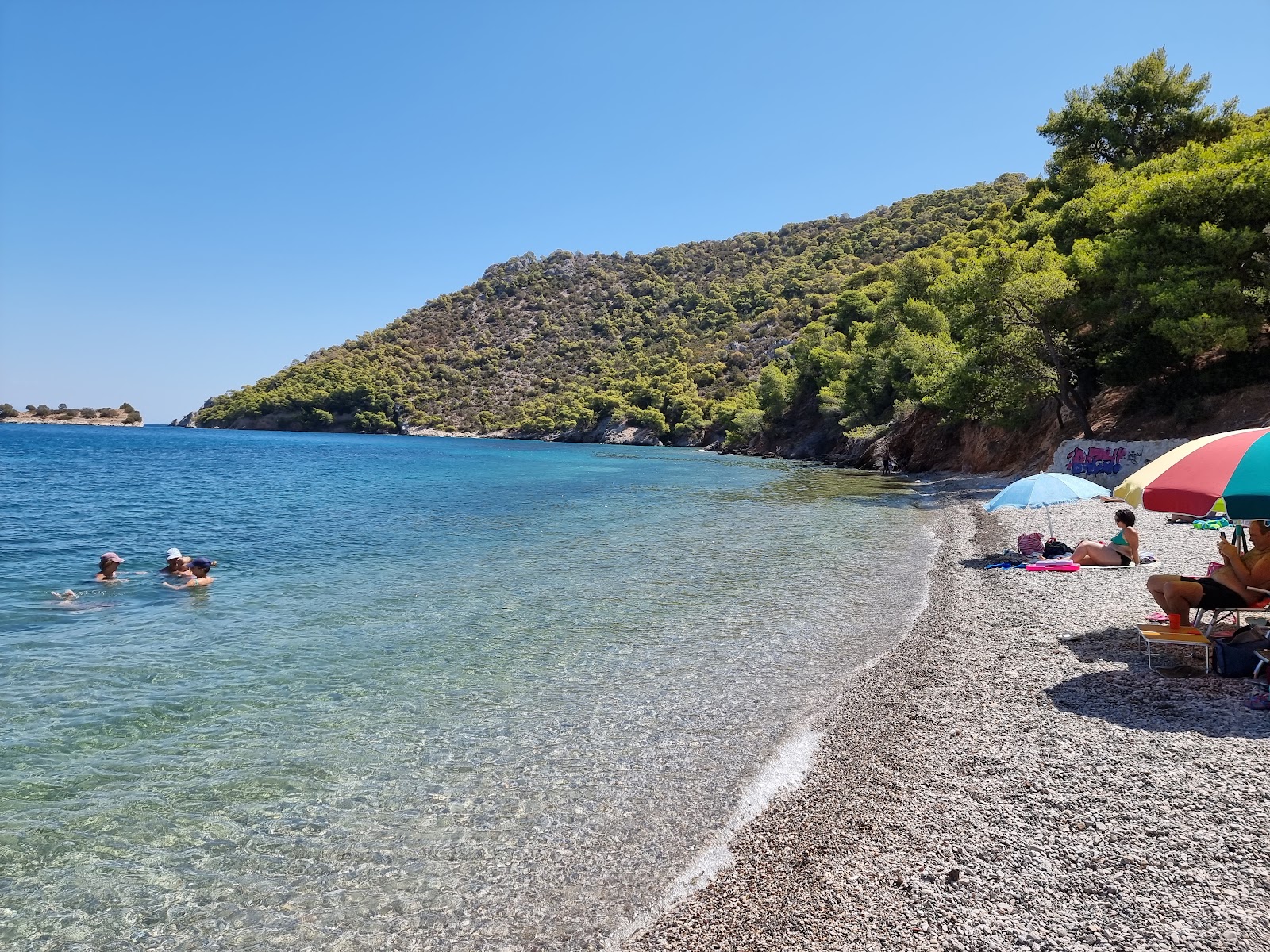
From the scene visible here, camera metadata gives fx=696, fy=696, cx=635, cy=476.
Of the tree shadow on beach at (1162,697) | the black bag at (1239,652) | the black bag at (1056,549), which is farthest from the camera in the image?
the black bag at (1056,549)

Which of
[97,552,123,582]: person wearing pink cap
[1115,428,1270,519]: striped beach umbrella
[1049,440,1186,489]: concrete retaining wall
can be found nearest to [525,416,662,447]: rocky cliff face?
[1049,440,1186,489]: concrete retaining wall

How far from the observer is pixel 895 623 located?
12.4m

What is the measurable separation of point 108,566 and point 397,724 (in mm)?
11654

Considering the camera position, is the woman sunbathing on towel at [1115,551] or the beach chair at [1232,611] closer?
the beach chair at [1232,611]

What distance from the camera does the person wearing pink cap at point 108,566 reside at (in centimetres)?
1558

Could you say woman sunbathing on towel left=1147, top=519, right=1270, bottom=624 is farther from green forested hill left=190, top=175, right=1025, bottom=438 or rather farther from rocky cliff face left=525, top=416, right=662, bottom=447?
rocky cliff face left=525, top=416, right=662, bottom=447

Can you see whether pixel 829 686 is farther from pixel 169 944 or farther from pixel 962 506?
pixel 962 506

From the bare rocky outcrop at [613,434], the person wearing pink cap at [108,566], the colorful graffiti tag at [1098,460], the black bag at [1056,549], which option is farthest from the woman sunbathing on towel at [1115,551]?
the bare rocky outcrop at [613,434]

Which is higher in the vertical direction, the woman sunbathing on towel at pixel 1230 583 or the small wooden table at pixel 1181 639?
the woman sunbathing on towel at pixel 1230 583

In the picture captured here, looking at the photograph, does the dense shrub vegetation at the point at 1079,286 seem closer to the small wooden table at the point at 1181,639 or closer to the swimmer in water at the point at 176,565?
the small wooden table at the point at 1181,639

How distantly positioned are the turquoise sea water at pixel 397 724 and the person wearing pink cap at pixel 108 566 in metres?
0.32

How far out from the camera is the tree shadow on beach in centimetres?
659

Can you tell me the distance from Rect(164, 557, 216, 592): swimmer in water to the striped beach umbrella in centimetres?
1700

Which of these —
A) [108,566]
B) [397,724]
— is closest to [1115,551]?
[397,724]
